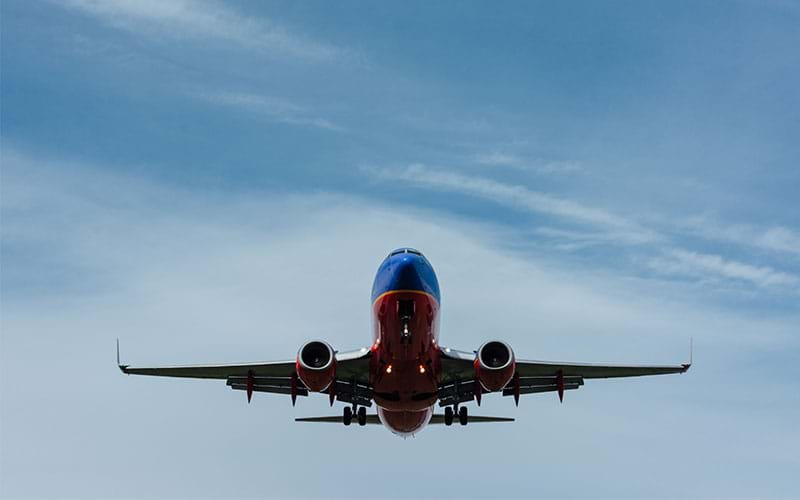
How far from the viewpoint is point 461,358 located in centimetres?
3325

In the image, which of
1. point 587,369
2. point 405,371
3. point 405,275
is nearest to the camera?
point 405,275

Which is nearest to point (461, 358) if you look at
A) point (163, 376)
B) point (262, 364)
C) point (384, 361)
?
point (384, 361)

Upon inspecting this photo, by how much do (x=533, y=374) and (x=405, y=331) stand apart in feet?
27.6

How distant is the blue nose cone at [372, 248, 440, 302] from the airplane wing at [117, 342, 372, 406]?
13.1 ft

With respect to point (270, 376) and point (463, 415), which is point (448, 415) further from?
point (270, 376)

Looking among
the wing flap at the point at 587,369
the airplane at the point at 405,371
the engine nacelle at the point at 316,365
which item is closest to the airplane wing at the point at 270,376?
the airplane at the point at 405,371

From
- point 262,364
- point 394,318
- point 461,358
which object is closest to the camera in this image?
point 394,318

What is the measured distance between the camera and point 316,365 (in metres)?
31.0

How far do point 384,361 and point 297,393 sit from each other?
22.8ft

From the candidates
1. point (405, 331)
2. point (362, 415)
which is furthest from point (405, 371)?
point (362, 415)

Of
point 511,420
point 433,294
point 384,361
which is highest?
point 433,294

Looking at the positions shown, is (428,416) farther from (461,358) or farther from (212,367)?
(212,367)

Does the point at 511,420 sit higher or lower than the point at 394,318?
lower

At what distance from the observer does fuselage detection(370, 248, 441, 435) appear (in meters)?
30.1
